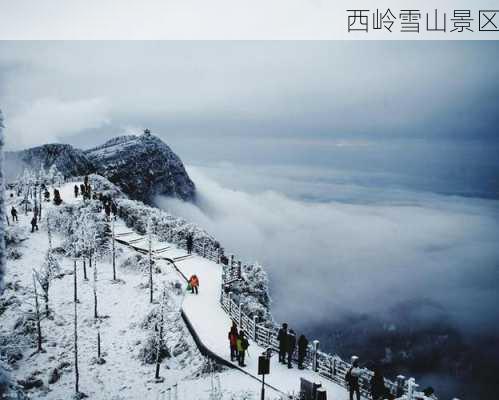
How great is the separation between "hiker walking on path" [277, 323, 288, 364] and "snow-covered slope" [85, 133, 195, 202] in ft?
169

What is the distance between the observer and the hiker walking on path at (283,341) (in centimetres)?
1243

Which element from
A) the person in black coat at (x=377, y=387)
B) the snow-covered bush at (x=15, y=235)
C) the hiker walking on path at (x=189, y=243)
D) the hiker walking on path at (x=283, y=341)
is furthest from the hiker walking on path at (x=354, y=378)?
the snow-covered bush at (x=15, y=235)

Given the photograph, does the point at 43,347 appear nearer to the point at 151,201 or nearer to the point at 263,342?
the point at 263,342

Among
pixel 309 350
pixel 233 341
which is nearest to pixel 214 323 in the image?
pixel 233 341

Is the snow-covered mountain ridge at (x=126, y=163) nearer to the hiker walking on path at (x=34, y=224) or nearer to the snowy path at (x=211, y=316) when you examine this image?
the hiker walking on path at (x=34, y=224)

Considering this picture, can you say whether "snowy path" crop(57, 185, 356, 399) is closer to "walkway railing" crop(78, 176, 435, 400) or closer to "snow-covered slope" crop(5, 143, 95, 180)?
"walkway railing" crop(78, 176, 435, 400)

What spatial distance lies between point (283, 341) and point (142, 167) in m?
58.3

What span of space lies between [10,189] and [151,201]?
2201cm

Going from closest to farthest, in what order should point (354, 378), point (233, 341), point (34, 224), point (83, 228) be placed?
1. point (354, 378)
2. point (233, 341)
3. point (83, 228)
4. point (34, 224)

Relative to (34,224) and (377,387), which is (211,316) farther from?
(34,224)

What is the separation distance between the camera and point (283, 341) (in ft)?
41.2

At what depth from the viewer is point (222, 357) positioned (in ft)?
43.7

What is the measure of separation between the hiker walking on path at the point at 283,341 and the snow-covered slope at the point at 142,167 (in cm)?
5140

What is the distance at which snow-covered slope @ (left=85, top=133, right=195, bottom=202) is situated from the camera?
199 feet
